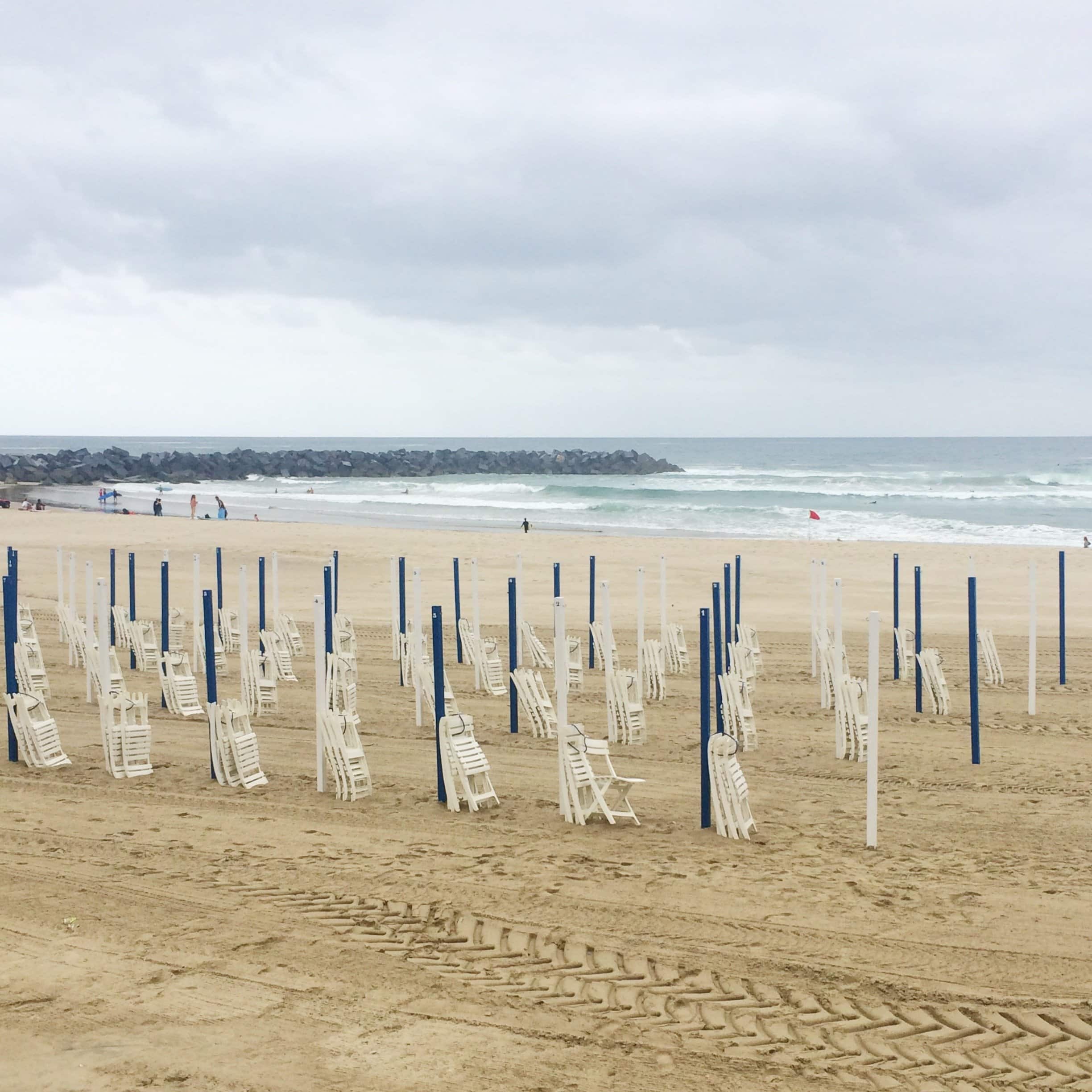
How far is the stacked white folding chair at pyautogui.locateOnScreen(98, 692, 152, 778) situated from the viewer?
33.2ft

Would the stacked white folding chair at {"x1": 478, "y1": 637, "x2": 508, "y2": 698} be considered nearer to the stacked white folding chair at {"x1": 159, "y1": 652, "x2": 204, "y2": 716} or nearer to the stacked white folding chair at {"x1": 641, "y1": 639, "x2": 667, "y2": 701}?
the stacked white folding chair at {"x1": 641, "y1": 639, "x2": 667, "y2": 701}

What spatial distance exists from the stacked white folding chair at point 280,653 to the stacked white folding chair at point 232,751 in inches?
153

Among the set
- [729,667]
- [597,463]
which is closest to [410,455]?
[597,463]

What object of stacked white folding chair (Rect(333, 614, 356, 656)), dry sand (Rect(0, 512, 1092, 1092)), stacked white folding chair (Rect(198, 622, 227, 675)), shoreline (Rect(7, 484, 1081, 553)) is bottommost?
dry sand (Rect(0, 512, 1092, 1092))

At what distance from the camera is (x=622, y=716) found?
Result: 11672mm

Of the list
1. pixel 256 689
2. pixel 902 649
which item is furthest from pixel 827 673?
pixel 256 689

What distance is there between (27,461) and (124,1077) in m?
76.5

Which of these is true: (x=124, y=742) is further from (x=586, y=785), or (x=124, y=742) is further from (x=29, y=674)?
(x=586, y=785)

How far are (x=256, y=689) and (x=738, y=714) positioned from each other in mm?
5415

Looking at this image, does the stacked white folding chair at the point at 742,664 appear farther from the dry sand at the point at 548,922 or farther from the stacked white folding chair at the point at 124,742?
the stacked white folding chair at the point at 124,742

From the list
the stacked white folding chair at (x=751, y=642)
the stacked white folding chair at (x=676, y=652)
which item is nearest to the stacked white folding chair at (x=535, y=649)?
the stacked white folding chair at (x=676, y=652)

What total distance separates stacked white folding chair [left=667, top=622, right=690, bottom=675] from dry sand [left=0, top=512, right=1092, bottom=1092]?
290cm

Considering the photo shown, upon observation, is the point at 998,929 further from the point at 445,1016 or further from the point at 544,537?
the point at 544,537

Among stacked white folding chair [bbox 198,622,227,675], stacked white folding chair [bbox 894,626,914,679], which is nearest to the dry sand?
stacked white folding chair [bbox 894,626,914,679]
